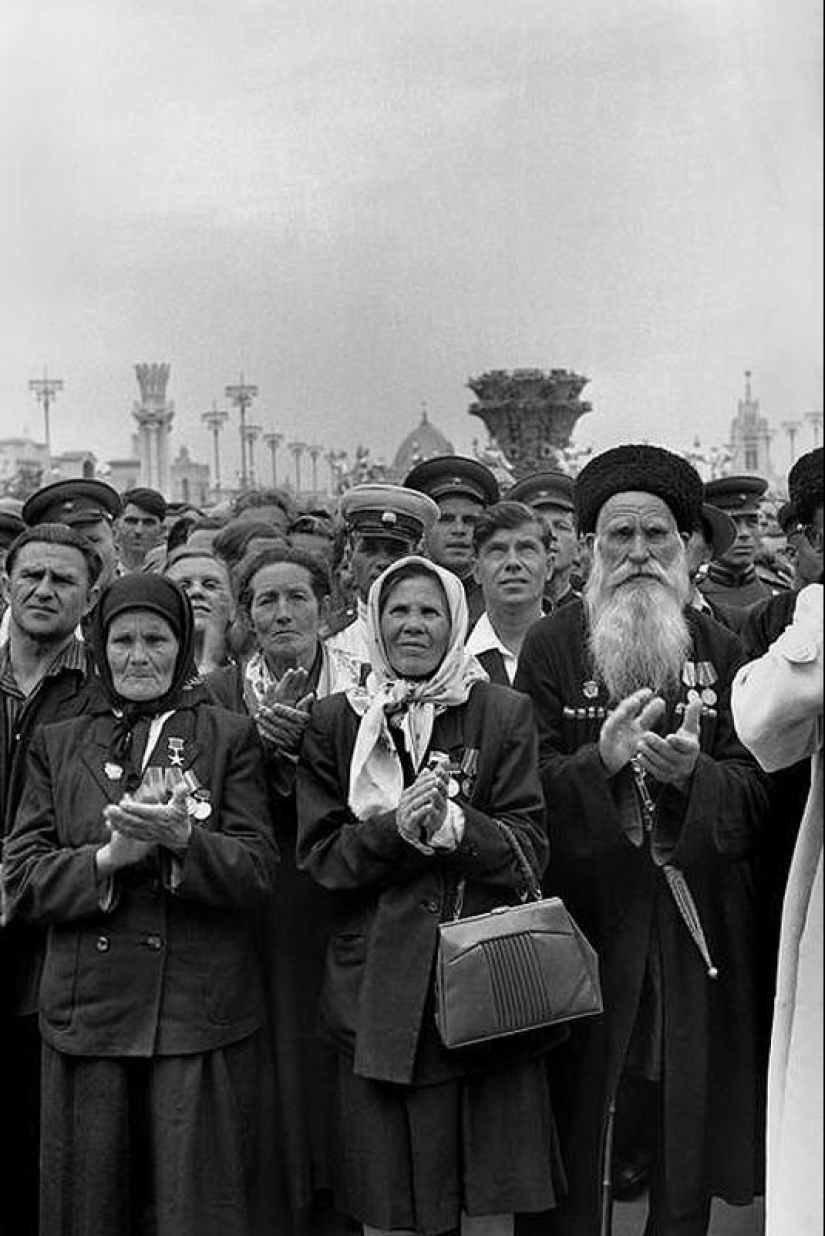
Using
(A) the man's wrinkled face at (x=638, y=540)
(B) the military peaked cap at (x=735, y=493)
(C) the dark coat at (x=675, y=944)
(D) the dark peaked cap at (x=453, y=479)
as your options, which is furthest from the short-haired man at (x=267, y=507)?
(C) the dark coat at (x=675, y=944)

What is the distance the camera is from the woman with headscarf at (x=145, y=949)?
3.51 meters

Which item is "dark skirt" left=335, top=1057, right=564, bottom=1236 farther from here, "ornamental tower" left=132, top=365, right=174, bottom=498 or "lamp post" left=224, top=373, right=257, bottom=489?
"ornamental tower" left=132, top=365, right=174, bottom=498

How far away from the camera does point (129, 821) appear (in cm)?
337

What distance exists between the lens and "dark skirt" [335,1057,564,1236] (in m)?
3.51

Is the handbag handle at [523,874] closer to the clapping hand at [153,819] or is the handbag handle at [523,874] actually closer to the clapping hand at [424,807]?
the clapping hand at [424,807]

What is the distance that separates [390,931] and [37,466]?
2512 centimetres

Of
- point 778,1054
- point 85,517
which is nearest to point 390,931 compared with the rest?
point 778,1054

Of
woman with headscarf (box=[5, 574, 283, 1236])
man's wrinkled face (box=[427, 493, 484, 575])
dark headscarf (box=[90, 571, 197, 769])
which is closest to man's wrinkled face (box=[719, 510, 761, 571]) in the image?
man's wrinkled face (box=[427, 493, 484, 575])

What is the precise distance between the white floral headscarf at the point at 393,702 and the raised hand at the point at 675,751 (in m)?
0.47

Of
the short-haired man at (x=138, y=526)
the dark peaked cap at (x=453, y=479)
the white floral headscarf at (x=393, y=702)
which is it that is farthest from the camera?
the short-haired man at (x=138, y=526)

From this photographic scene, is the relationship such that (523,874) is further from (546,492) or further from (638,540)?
(546,492)

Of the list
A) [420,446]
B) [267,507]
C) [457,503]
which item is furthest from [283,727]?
[420,446]

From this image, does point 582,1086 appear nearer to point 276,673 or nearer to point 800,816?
point 800,816

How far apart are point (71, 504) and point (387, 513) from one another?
1.62 metres
